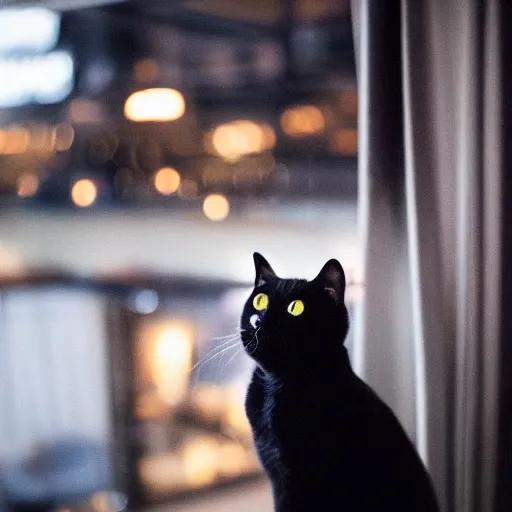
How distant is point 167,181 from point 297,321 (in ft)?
2.86

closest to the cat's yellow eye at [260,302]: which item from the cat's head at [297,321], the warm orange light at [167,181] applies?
the cat's head at [297,321]

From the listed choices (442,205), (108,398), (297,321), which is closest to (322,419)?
(297,321)

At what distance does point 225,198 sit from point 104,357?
62 cm

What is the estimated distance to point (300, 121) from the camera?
1.51 metres

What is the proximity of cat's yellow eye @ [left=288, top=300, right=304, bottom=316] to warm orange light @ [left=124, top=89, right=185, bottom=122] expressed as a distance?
863mm

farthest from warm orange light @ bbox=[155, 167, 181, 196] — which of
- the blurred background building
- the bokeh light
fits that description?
the bokeh light

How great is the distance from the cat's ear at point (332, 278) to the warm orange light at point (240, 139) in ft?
2.16

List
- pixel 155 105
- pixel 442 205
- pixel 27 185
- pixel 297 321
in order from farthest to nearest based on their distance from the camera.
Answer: pixel 27 185 < pixel 155 105 < pixel 442 205 < pixel 297 321

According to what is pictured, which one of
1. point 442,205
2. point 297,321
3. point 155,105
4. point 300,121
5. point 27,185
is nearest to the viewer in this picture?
point 297,321

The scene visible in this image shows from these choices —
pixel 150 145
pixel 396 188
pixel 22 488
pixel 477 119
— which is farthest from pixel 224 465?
pixel 477 119

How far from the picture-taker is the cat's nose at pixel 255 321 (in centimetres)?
95

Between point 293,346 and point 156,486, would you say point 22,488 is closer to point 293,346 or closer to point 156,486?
point 156,486

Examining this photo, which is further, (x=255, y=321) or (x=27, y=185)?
(x=27, y=185)

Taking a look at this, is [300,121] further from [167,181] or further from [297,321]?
[297,321]
